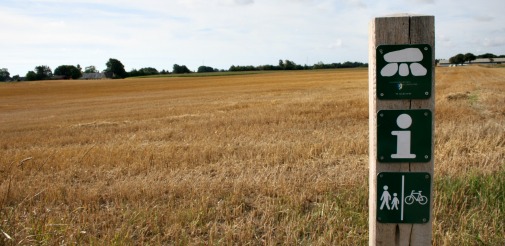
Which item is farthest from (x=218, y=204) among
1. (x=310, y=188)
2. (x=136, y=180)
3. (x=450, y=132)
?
(x=450, y=132)

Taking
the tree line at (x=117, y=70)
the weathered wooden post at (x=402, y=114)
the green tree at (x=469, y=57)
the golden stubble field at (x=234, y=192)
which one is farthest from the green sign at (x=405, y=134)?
the green tree at (x=469, y=57)

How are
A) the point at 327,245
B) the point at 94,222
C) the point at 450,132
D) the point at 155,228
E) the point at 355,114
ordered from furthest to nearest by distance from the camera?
the point at 355,114 < the point at 450,132 < the point at 94,222 < the point at 155,228 < the point at 327,245

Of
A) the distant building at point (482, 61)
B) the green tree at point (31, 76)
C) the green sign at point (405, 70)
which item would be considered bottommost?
the distant building at point (482, 61)

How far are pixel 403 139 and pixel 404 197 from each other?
293 millimetres

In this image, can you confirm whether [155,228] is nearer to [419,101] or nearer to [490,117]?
[419,101]

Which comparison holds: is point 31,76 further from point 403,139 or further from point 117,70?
point 403,139

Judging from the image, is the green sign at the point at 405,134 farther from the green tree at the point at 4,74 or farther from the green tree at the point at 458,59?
the green tree at the point at 458,59

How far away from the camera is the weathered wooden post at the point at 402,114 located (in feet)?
6.52

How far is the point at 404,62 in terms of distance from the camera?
6.50 ft

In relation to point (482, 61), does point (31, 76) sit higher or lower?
higher

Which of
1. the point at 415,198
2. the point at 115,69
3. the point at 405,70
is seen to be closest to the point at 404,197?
the point at 415,198

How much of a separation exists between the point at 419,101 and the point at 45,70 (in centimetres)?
12126

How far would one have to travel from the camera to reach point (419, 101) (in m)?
2.02

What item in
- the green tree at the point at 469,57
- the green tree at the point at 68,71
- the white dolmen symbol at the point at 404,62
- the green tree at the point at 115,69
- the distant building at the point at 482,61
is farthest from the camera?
the green tree at the point at 469,57
